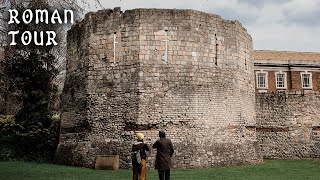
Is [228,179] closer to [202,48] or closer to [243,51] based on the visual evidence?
Answer: [202,48]

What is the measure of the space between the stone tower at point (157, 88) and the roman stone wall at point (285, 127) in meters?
5.48

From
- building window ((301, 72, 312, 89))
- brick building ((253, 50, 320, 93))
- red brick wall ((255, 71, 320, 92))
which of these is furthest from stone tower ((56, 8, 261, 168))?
building window ((301, 72, 312, 89))

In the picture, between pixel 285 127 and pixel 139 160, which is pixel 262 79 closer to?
pixel 285 127

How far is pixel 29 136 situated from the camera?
23.4 metres

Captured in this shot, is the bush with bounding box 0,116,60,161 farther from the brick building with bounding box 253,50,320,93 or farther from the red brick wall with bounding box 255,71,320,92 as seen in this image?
the red brick wall with bounding box 255,71,320,92

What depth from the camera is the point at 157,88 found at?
658 inches

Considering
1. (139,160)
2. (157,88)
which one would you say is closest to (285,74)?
(157,88)

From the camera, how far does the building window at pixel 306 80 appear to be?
135ft

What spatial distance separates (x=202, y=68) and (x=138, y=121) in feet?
10.9

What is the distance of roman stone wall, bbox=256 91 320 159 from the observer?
77.1ft

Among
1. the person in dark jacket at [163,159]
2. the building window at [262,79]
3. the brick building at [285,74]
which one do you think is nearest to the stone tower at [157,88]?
the person in dark jacket at [163,159]

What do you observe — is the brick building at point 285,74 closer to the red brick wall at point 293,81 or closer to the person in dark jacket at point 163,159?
the red brick wall at point 293,81

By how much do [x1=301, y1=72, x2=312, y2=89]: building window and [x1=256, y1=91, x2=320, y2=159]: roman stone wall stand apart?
18.2 m

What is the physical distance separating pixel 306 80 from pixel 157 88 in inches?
1110
